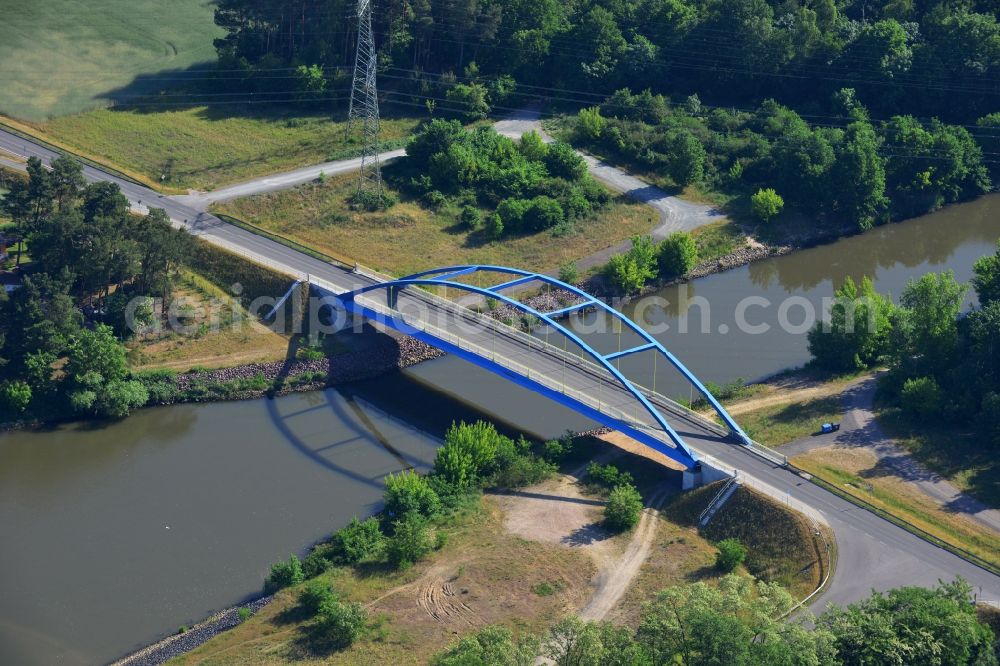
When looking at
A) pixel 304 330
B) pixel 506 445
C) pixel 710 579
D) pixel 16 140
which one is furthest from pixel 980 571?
pixel 16 140

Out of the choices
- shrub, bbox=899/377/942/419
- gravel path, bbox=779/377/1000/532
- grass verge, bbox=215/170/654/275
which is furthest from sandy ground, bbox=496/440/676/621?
grass verge, bbox=215/170/654/275

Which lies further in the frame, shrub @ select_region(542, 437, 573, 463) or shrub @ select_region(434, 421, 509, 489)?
shrub @ select_region(542, 437, 573, 463)

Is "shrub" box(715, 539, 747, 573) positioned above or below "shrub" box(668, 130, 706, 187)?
below

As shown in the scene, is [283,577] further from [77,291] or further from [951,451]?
[951,451]

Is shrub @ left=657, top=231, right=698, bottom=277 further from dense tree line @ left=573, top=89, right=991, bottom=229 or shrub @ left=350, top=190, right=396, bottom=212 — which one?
shrub @ left=350, top=190, right=396, bottom=212

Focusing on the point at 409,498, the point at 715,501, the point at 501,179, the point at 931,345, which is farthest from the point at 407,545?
the point at 501,179

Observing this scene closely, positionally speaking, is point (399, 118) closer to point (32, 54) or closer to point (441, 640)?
point (32, 54)
